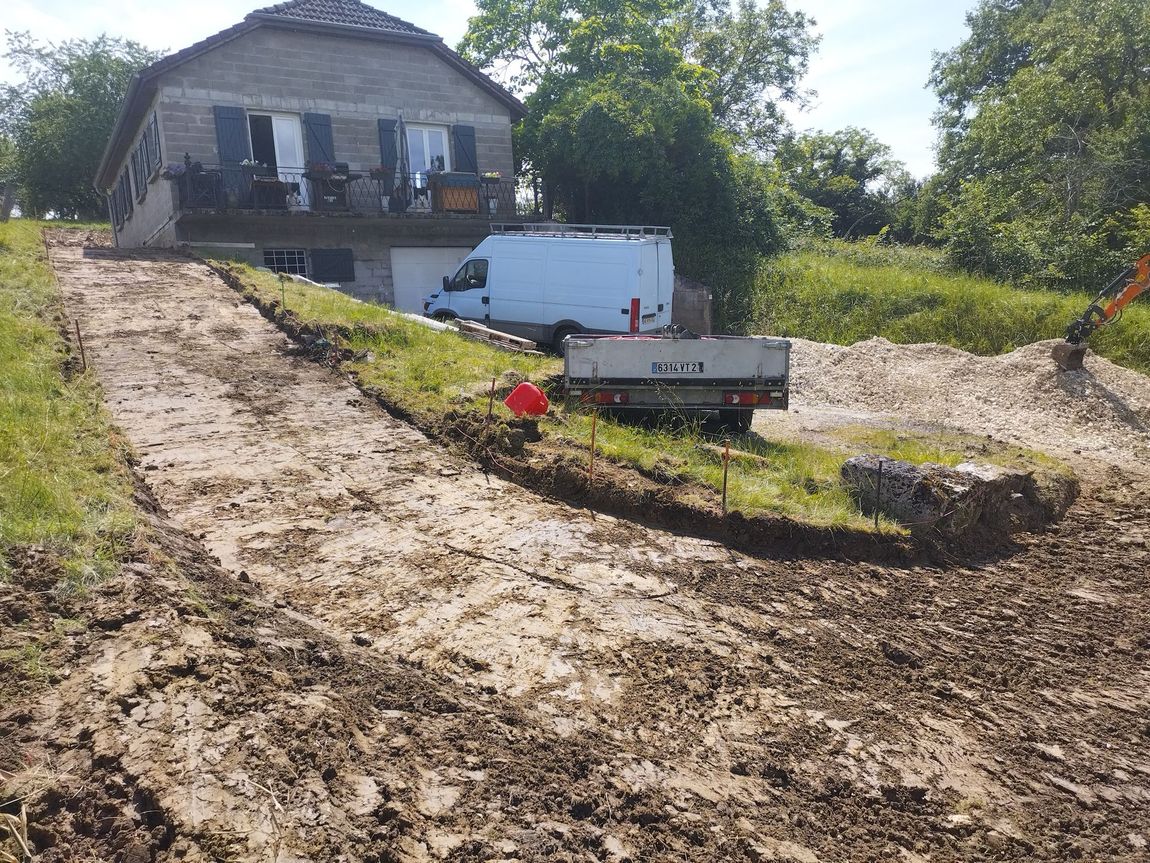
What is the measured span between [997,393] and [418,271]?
47.2 feet

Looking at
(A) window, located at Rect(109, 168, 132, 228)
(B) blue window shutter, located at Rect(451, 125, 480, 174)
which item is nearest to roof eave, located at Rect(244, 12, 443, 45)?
(B) blue window shutter, located at Rect(451, 125, 480, 174)

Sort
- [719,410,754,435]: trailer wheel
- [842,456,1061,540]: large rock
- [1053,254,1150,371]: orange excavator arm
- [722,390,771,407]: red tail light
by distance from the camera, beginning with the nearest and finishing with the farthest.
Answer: [842,456,1061,540]: large rock, [722,390,771,407]: red tail light, [719,410,754,435]: trailer wheel, [1053,254,1150,371]: orange excavator arm

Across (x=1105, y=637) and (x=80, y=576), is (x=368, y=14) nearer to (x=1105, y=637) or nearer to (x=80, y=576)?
(x=80, y=576)

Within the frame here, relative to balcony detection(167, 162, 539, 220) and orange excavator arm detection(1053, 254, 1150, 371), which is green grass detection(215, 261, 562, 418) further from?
orange excavator arm detection(1053, 254, 1150, 371)

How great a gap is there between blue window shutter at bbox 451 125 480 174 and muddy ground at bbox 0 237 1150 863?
1554 centimetres

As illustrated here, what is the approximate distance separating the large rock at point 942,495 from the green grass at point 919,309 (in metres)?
10.7

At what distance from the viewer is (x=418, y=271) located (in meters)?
20.6

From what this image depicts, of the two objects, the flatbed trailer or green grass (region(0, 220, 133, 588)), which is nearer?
green grass (region(0, 220, 133, 588))

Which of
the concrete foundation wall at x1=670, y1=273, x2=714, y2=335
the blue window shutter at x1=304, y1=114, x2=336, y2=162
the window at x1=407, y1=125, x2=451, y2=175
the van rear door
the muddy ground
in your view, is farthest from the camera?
the window at x1=407, y1=125, x2=451, y2=175

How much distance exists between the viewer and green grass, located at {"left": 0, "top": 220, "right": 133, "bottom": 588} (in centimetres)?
432

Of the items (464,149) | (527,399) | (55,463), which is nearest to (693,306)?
(464,149)

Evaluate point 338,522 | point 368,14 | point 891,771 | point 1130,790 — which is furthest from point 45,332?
point 368,14

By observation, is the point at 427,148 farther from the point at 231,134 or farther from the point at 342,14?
the point at 231,134

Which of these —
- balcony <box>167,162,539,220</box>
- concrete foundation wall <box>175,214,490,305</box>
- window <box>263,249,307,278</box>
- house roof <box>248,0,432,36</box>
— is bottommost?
window <box>263,249,307,278</box>
